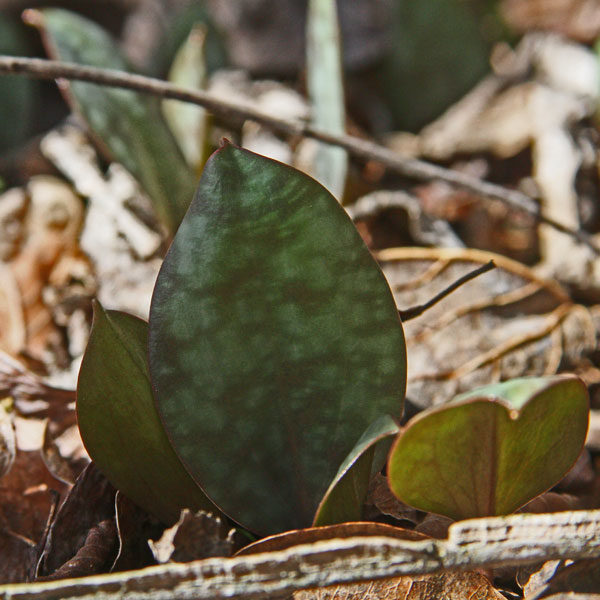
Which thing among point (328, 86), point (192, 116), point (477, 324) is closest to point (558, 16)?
point (328, 86)

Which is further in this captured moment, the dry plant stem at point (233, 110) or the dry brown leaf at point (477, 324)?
the dry brown leaf at point (477, 324)

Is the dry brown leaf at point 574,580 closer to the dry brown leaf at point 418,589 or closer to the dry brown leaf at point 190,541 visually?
the dry brown leaf at point 418,589

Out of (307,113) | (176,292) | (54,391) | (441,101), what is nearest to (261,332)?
(176,292)

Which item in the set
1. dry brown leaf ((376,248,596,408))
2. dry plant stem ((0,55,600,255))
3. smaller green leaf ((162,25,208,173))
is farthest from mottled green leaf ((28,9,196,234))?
dry brown leaf ((376,248,596,408))

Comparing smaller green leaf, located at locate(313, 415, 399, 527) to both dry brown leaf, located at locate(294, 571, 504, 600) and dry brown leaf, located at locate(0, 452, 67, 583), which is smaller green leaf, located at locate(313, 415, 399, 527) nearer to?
dry brown leaf, located at locate(294, 571, 504, 600)

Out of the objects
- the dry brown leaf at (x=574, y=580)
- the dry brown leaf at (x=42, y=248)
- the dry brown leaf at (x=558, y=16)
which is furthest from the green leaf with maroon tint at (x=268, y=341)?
the dry brown leaf at (x=558, y=16)

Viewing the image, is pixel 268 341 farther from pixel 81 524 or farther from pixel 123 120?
pixel 123 120

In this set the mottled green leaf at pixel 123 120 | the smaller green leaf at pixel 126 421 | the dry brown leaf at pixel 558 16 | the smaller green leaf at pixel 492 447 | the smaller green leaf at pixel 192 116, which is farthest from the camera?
the dry brown leaf at pixel 558 16

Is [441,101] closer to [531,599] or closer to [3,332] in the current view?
[3,332]
